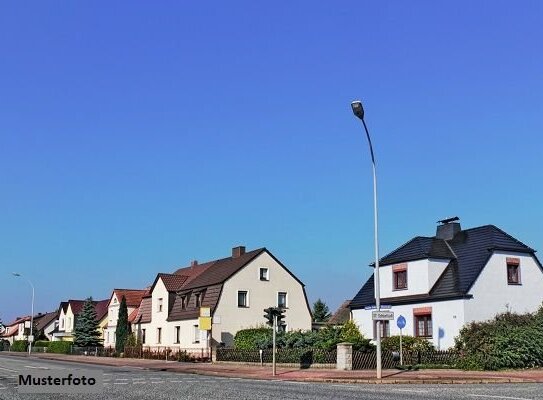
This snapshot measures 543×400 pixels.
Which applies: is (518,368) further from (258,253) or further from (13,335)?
(13,335)

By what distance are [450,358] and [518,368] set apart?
3.16m

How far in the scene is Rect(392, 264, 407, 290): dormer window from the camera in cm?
3903

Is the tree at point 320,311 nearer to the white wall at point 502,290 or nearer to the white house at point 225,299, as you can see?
the white house at point 225,299

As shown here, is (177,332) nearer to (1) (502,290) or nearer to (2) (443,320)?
(2) (443,320)

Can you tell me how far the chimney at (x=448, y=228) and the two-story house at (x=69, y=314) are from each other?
186ft

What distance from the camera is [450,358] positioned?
30297mm

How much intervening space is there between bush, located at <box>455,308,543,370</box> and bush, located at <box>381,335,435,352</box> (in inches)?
122

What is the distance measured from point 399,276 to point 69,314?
6567 cm

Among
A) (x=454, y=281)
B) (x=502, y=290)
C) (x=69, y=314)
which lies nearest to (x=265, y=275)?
(x=454, y=281)

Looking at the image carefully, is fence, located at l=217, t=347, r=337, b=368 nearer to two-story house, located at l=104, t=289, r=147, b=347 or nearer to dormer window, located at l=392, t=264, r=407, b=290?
dormer window, located at l=392, t=264, r=407, b=290

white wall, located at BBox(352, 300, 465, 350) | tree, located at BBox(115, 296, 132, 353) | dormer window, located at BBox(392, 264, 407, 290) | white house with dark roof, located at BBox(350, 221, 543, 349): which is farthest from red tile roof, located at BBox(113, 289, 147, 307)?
white wall, located at BBox(352, 300, 465, 350)

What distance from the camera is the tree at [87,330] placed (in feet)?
243

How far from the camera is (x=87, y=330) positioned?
74562mm

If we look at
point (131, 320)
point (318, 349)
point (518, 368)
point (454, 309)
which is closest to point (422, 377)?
point (518, 368)
